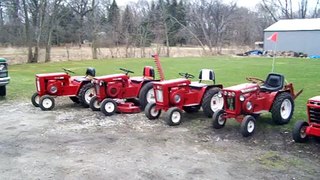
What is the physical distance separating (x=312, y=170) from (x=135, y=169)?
2223mm

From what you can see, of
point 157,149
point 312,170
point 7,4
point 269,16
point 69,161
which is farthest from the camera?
point 269,16

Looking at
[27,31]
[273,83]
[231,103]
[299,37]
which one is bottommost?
[231,103]

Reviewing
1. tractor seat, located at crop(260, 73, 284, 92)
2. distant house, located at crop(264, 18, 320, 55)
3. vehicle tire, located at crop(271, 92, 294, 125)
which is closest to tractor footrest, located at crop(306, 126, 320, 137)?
vehicle tire, located at crop(271, 92, 294, 125)

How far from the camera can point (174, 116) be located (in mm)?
7098

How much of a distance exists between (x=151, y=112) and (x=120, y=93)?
1208 mm

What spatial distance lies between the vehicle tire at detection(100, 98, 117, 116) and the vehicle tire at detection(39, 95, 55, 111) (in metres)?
1.58

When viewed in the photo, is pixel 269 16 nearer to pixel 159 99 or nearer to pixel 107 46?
pixel 107 46

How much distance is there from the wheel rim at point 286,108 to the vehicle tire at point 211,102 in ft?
3.99

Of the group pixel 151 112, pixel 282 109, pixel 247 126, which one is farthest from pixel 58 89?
pixel 282 109

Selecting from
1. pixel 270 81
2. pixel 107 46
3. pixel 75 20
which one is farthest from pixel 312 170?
pixel 75 20

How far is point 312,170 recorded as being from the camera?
4.70 meters

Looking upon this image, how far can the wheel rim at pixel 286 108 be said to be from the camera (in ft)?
22.4

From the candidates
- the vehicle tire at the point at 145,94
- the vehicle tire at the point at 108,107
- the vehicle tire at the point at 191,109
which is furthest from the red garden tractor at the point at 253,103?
the vehicle tire at the point at 108,107

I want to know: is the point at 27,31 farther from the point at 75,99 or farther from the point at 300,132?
the point at 300,132
